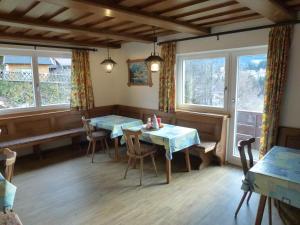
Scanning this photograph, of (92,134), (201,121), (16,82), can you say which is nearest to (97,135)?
(92,134)

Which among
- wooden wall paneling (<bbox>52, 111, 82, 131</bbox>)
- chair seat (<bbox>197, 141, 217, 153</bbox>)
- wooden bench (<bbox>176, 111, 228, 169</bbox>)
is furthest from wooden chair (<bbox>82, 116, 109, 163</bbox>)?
chair seat (<bbox>197, 141, 217, 153</bbox>)

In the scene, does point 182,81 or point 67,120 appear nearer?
point 182,81

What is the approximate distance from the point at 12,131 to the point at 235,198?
154 inches

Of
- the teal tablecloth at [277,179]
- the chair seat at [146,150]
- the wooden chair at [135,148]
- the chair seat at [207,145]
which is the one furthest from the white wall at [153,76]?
the wooden chair at [135,148]

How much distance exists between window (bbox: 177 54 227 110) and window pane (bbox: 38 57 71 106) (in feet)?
8.16

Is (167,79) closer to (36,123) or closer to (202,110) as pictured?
(202,110)

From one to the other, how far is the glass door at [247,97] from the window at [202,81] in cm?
22

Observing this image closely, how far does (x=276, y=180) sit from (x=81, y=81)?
4198 millimetres

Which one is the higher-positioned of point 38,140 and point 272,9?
point 272,9

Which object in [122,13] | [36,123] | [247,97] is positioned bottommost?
[36,123]

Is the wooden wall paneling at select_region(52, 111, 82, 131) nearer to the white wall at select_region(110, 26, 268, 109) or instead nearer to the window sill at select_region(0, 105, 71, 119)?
the window sill at select_region(0, 105, 71, 119)

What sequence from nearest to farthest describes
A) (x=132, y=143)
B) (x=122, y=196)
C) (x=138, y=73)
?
(x=122, y=196), (x=132, y=143), (x=138, y=73)

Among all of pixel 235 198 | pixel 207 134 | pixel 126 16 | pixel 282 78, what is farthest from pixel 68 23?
pixel 235 198

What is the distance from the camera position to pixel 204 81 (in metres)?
4.09
